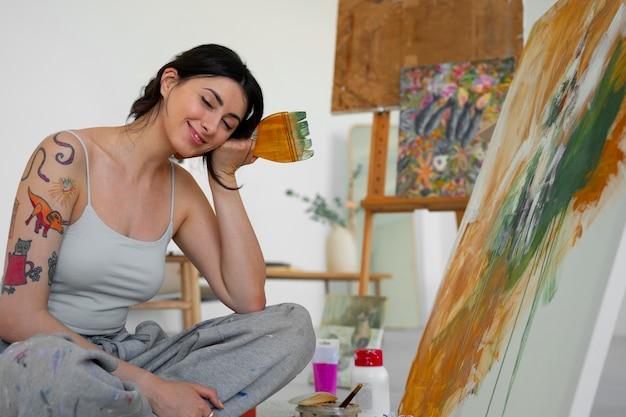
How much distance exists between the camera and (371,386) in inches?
73.2

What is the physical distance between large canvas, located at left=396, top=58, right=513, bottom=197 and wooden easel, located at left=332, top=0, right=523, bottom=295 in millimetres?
47

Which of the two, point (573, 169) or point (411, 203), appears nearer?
point (573, 169)

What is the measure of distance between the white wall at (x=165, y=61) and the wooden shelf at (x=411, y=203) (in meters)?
1.77

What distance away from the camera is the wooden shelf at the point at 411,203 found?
2.98m

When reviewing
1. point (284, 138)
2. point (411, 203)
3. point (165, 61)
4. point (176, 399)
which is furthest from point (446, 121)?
point (165, 61)

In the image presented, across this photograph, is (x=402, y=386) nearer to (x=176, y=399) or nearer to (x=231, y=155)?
(x=231, y=155)

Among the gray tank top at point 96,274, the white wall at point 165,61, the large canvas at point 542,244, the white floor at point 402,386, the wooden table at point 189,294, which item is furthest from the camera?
the wooden table at point 189,294

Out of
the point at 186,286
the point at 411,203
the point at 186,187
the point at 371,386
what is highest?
the point at 186,187

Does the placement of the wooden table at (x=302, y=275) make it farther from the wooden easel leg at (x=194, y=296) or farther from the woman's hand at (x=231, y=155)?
the woman's hand at (x=231, y=155)

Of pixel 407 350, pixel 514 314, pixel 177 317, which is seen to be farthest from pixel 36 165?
pixel 177 317

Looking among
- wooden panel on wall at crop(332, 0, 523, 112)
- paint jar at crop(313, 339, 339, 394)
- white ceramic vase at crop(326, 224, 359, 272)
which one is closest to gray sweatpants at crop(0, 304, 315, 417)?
paint jar at crop(313, 339, 339, 394)

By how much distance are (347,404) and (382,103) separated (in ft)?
5.84

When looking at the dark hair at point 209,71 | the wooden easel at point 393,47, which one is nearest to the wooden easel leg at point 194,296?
the wooden easel at point 393,47

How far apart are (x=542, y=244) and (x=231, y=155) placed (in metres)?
0.77
